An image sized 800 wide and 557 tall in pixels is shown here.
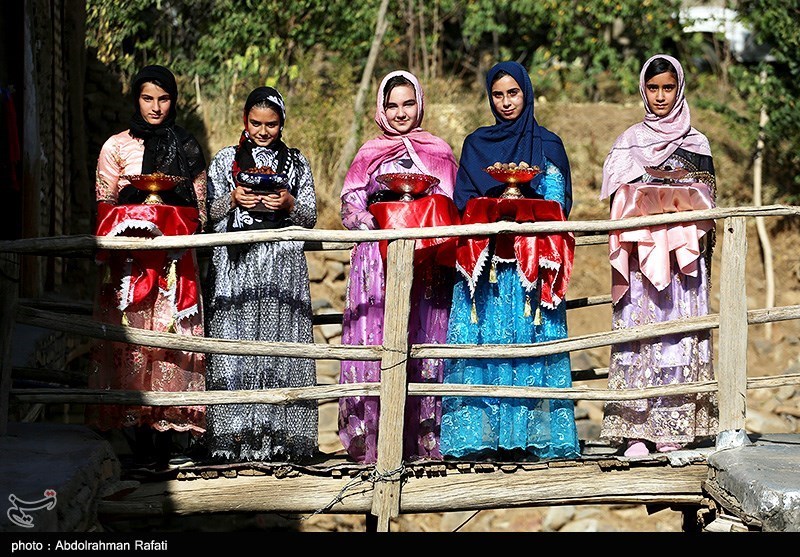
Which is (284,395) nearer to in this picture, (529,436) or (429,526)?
(529,436)

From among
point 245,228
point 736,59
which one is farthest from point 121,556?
point 736,59

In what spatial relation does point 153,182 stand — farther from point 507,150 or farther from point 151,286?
point 507,150

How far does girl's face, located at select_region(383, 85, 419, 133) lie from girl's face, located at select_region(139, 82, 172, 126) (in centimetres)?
100

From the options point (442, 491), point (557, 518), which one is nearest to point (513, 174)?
point (442, 491)

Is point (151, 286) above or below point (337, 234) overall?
below

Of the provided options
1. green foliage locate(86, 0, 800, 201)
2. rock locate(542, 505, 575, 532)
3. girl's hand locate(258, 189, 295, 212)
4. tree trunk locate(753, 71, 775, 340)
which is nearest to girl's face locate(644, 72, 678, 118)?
girl's hand locate(258, 189, 295, 212)

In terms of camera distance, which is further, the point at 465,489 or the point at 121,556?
the point at 465,489

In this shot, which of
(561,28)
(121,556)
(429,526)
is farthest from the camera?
(561,28)

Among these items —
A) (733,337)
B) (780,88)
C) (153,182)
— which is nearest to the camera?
(153,182)

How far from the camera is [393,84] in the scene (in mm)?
5426

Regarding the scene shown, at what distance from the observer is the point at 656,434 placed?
17.4 ft

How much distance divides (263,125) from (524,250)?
127 cm

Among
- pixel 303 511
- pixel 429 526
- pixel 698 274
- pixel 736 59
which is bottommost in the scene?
pixel 429 526

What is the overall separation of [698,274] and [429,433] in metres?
1.40
